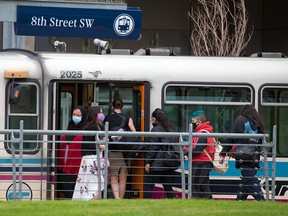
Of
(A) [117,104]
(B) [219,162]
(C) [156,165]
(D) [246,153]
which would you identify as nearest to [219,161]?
(B) [219,162]

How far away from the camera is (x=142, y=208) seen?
1495 cm

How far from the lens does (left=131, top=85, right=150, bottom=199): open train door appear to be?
776 inches

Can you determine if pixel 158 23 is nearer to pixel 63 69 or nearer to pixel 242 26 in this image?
pixel 242 26

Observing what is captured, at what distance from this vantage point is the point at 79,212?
47.2 feet

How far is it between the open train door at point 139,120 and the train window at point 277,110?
1.97m

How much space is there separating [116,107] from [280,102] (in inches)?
115

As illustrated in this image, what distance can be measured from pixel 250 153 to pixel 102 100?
123 inches

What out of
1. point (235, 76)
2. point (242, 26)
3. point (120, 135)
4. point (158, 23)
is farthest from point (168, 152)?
point (158, 23)

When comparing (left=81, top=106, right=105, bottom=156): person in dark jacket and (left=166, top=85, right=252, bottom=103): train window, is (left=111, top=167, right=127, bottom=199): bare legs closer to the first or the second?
(left=81, top=106, right=105, bottom=156): person in dark jacket

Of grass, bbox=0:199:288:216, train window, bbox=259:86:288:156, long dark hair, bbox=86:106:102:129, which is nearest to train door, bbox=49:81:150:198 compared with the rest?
long dark hair, bbox=86:106:102:129

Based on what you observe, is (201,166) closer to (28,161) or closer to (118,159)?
(118,159)

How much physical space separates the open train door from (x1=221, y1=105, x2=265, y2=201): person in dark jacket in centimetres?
153

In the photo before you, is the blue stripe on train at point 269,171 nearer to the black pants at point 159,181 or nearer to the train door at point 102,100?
the black pants at point 159,181

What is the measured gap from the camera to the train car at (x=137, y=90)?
64.8ft
